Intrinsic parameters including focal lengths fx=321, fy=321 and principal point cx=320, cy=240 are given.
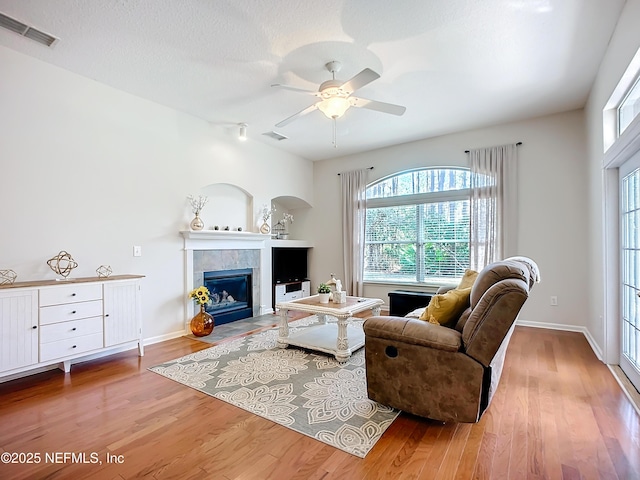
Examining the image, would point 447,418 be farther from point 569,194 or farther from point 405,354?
point 569,194

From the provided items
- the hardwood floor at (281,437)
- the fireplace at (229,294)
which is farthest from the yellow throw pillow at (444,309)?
the fireplace at (229,294)

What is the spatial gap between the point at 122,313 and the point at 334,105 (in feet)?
10.00

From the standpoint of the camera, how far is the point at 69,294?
2.97m

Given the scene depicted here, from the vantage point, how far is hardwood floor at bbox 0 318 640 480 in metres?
1.70

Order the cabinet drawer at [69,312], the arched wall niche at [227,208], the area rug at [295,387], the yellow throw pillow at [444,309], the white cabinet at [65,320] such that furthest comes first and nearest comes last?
the arched wall niche at [227,208]
the cabinet drawer at [69,312]
the white cabinet at [65,320]
the yellow throw pillow at [444,309]
the area rug at [295,387]

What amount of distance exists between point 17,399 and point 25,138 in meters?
2.34

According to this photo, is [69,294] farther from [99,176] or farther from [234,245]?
[234,245]

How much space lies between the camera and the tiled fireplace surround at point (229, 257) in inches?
175

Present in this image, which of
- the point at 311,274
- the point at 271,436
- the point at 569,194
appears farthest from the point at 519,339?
the point at 311,274

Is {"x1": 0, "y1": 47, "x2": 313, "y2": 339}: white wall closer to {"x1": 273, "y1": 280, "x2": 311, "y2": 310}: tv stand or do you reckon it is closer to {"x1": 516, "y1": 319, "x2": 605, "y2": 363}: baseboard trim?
{"x1": 273, "y1": 280, "x2": 311, "y2": 310}: tv stand

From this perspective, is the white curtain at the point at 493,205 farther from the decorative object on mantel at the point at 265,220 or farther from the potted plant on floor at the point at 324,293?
the decorative object on mantel at the point at 265,220

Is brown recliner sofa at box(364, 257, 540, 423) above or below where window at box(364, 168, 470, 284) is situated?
below

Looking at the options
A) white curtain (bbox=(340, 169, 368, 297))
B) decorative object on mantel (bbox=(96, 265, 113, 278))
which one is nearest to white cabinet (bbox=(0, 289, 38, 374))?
decorative object on mantel (bbox=(96, 265, 113, 278))

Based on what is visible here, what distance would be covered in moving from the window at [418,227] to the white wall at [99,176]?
2.87m
